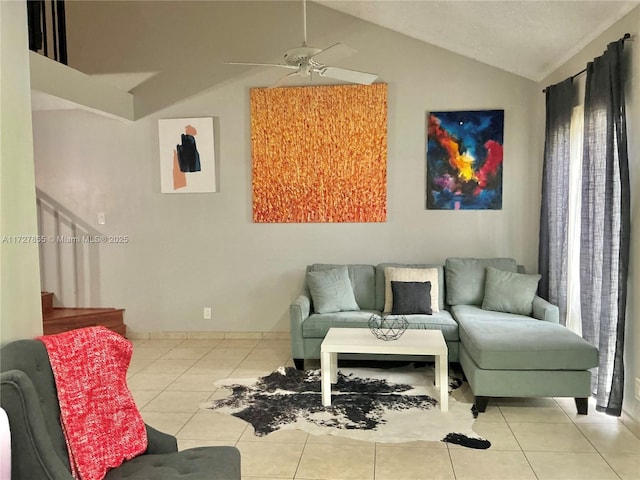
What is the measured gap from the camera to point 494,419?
3436 mm

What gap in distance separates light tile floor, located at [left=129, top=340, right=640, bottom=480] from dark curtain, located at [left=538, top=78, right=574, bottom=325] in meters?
1.07

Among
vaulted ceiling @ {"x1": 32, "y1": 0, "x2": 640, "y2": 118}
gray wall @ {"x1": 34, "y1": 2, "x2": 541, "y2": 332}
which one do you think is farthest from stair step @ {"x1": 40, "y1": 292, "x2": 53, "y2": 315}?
→ vaulted ceiling @ {"x1": 32, "y1": 0, "x2": 640, "y2": 118}

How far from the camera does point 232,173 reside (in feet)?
17.7

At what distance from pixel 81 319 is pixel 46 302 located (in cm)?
42

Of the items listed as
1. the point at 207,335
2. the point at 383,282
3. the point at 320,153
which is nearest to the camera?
the point at 383,282

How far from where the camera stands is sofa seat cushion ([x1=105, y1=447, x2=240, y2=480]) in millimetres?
1982

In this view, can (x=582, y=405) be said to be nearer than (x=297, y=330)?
Yes

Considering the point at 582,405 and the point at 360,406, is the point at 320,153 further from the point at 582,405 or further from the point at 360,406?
the point at 582,405

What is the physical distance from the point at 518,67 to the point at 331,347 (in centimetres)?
319

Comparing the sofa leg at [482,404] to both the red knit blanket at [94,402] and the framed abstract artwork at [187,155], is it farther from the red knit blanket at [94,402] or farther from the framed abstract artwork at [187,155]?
the framed abstract artwork at [187,155]

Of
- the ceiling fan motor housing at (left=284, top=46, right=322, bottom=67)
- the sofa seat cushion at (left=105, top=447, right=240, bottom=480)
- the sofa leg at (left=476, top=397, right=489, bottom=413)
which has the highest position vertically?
the ceiling fan motor housing at (left=284, top=46, right=322, bottom=67)

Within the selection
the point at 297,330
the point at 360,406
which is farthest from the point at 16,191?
the point at 297,330

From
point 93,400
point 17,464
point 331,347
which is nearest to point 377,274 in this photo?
point 331,347

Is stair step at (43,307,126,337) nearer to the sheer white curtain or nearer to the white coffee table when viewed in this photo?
the white coffee table
